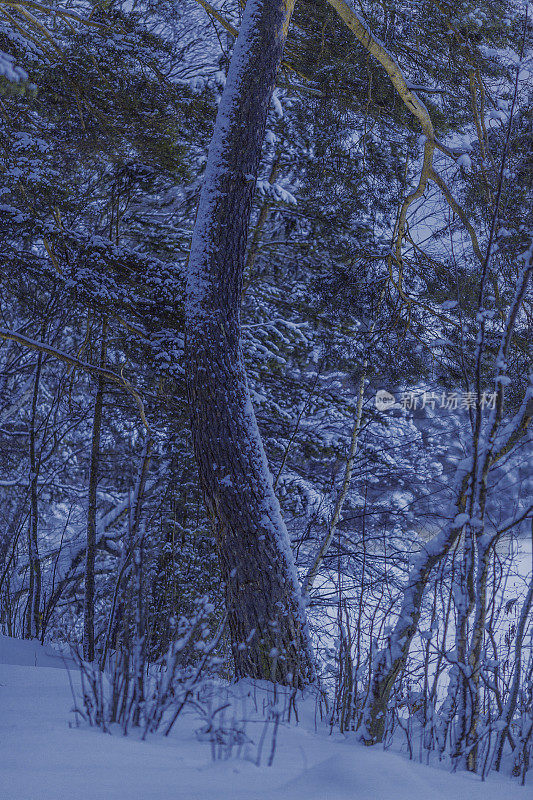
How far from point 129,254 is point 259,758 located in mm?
4209

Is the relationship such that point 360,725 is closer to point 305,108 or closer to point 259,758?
point 259,758

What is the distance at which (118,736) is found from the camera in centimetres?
192

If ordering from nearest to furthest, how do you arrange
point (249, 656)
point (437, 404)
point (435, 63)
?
point (249, 656) → point (435, 63) → point (437, 404)

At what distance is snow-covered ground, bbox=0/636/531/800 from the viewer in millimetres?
1527

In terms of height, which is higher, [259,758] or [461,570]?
[461,570]

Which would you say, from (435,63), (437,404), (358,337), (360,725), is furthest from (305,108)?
(360,725)

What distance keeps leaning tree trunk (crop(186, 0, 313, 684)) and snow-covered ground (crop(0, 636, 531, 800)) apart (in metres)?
1.32

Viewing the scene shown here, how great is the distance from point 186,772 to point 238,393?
246 centimetres

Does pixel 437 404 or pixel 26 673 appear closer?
pixel 26 673

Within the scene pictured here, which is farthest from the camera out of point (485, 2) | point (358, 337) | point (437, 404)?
point (437, 404)
